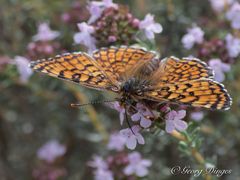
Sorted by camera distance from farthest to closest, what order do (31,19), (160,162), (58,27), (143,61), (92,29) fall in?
(58,27)
(31,19)
(160,162)
(92,29)
(143,61)

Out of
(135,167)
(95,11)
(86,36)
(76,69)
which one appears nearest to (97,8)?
(95,11)

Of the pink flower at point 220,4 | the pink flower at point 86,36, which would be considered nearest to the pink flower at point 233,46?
the pink flower at point 220,4

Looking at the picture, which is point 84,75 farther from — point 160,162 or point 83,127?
point 83,127

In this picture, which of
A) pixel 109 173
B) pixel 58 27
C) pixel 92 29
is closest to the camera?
pixel 92 29

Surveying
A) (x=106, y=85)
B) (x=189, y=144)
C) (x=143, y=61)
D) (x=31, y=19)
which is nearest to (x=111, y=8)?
(x=143, y=61)

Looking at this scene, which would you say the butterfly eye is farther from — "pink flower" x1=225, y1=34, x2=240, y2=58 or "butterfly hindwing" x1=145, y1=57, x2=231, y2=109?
"pink flower" x1=225, y1=34, x2=240, y2=58

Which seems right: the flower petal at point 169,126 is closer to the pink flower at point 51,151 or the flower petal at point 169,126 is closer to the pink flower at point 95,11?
the pink flower at point 95,11

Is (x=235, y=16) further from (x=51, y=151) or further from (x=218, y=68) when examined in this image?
(x=51, y=151)
